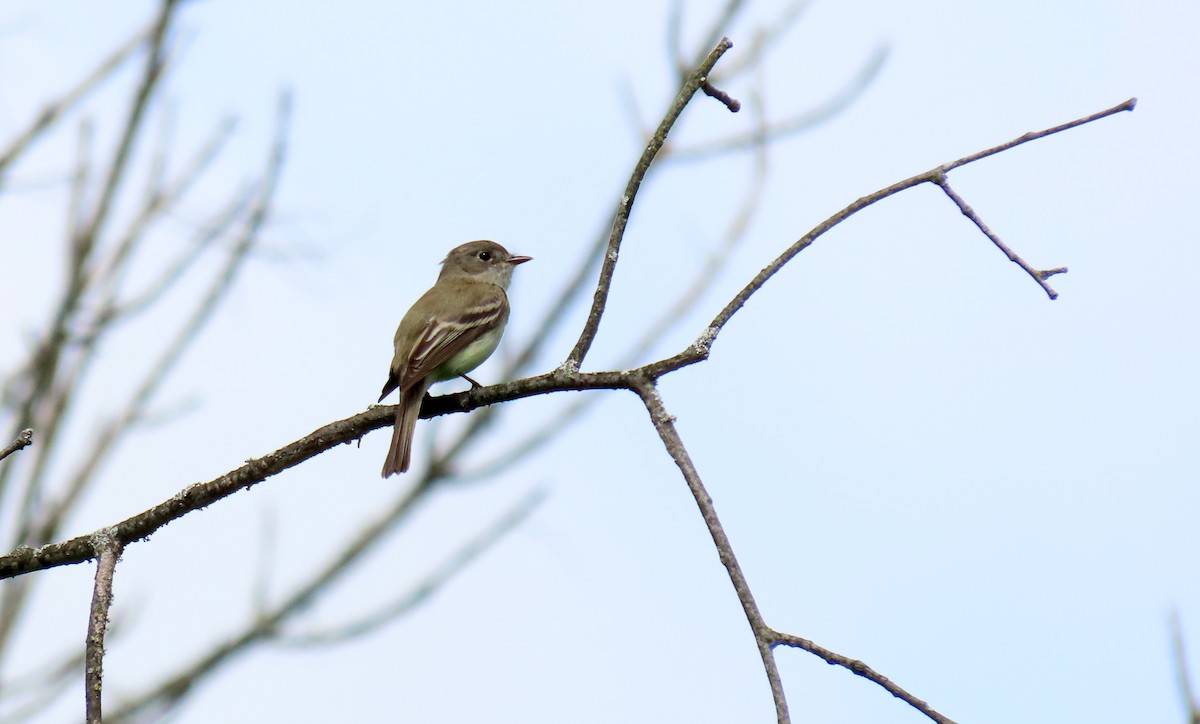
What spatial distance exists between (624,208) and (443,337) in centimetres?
358

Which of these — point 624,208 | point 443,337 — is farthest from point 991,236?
point 443,337

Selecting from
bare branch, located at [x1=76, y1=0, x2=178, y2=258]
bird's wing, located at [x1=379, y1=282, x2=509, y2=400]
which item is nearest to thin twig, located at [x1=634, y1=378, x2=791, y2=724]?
bird's wing, located at [x1=379, y1=282, x2=509, y2=400]

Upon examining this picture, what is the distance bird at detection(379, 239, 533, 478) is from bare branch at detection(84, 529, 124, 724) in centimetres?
211

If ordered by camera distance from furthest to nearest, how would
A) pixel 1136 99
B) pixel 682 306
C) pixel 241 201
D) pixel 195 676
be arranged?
pixel 195 676
pixel 241 201
pixel 682 306
pixel 1136 99

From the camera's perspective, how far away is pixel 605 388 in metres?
2.93

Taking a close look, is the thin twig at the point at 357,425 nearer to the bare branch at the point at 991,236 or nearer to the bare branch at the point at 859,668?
the bare branch at the point at 991,236

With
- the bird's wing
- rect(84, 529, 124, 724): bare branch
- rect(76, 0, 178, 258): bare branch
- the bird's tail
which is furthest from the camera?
rect(76, 0, 178, 258): bare branch

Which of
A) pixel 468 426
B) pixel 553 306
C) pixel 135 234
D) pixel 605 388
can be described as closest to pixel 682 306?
pixel 553 306

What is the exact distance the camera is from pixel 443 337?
657cm

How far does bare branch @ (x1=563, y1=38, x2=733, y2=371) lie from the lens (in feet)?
10.0

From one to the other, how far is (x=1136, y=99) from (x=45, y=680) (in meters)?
8.54

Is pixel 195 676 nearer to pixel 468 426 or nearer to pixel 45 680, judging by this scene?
pixel 45 680

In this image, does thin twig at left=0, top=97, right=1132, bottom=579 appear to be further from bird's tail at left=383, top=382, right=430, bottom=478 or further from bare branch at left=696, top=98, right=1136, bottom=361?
bird's tail at left=383, top=382, right=430, bottom=478

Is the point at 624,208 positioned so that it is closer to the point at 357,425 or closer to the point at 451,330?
the point at 357,425
